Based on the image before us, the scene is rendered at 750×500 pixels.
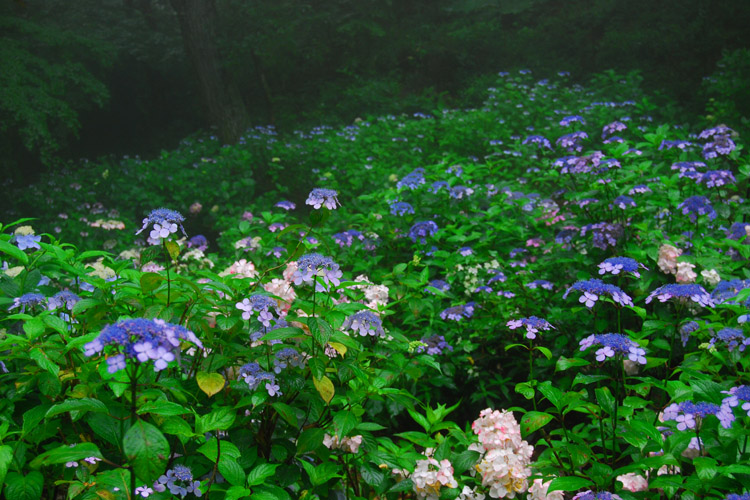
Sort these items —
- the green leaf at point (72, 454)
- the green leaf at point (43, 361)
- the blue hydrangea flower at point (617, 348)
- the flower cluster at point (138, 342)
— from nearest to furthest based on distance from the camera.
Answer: the flower cluster at point (138, 342)
the green leaf at point (72, 454)
the green leaf at point (43, 361)
the blue hydrangea flower at point (617, 348)

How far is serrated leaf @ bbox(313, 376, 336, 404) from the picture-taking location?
1510mm

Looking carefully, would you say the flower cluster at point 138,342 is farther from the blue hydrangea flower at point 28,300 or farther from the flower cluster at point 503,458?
the flower cluster at point 503,458

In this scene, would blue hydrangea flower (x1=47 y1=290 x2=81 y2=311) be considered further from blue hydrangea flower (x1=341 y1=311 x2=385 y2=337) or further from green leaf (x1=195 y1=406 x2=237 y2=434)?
blue hydrangea flower (x1=341 y1=311 x2=385 y2=337)

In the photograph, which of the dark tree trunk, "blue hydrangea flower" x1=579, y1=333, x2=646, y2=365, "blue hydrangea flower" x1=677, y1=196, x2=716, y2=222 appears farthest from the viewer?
the dark tree trunk

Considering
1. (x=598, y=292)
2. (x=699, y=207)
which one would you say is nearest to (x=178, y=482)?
(x=598, y=292)

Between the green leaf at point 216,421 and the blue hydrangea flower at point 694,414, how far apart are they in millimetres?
1134

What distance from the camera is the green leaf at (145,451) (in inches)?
42.3

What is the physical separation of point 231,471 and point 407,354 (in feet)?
4.24

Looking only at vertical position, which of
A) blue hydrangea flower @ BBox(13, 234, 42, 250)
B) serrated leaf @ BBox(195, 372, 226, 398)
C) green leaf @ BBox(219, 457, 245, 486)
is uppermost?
blue hydrangea flower @ BBox(13, 234, 42, 250)

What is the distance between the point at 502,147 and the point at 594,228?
13.3ft

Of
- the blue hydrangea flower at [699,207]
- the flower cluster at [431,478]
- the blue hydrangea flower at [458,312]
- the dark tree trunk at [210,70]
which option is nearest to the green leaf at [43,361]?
the flower cluster at [431,478]

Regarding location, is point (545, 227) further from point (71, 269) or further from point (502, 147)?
point (502, 147)

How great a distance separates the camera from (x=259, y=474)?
141 cm

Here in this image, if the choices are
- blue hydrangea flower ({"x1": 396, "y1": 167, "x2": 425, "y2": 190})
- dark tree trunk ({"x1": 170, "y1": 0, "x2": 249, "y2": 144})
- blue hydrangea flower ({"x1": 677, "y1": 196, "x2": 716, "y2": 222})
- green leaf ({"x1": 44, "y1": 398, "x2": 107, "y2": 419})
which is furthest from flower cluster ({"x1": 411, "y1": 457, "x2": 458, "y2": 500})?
dark tree trunk ({"x1": 170, "y1": 0, "x2": 249, "y2": 144})
